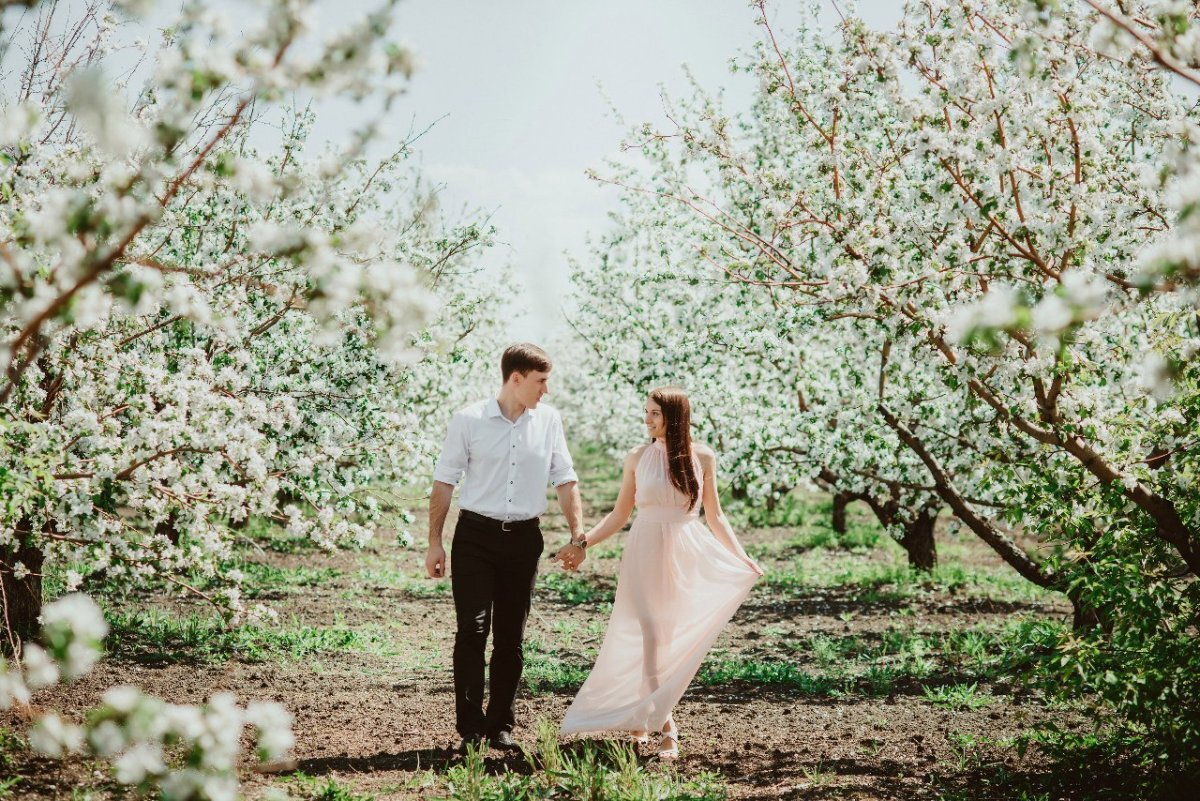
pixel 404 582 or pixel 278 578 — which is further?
pixel 404 582

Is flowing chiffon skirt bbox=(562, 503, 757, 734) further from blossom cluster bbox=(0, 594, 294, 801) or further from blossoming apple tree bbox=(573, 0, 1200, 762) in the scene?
blossom cluster bbox=(0, 594, 294, 801)

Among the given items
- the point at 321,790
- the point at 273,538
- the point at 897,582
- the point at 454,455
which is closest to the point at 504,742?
the point at 321,790

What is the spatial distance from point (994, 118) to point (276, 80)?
4.20 meters

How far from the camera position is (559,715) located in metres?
6.34

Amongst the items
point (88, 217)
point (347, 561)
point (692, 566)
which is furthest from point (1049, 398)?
point (347, 561)

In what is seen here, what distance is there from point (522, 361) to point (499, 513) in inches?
33.7

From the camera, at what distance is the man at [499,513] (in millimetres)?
5488

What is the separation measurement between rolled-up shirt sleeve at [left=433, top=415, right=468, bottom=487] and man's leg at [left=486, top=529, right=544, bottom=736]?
476mm

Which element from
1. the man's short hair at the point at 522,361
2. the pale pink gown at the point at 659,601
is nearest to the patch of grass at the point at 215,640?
the pale pink gown at the point at 659,601

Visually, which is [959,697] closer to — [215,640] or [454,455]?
[454,455]

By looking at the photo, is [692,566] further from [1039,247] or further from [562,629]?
[562,629]

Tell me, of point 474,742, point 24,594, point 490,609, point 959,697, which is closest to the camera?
point 474,742

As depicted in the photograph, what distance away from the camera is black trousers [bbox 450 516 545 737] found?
5355 millimetres

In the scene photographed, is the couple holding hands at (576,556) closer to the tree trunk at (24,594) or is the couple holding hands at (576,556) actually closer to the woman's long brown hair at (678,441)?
the woman's long brown hair at (678,441)
